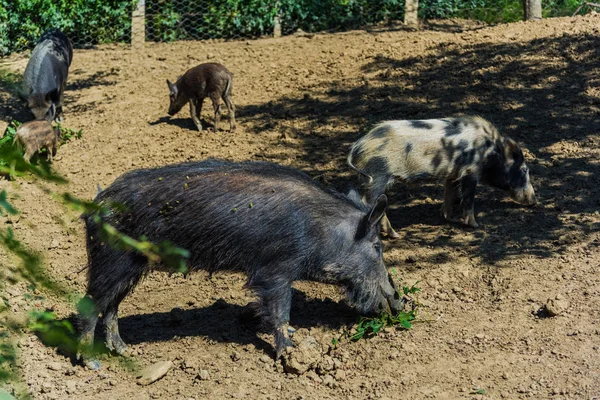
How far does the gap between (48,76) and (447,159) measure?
243 inches

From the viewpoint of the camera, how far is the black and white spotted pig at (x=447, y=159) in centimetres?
729

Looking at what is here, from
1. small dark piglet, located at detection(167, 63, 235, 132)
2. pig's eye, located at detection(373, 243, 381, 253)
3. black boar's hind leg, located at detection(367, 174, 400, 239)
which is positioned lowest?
pig's eye, located at detection(373, 243, 381, 253)

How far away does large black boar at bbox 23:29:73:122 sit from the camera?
35.2ft

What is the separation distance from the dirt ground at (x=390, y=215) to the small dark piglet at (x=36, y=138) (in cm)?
26

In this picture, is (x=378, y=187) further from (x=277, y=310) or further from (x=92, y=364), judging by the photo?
(x=92, y=364)

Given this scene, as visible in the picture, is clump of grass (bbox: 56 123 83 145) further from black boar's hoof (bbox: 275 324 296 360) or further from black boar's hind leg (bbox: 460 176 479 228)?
black boar's hoof (bbox: 275 324 296 360)

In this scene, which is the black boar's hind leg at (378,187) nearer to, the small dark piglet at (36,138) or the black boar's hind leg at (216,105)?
the black boar's hind leg at (216,105)

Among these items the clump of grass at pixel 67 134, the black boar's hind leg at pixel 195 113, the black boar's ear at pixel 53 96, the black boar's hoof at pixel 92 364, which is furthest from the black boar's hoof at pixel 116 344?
the black boar's ear at pixel 53 96

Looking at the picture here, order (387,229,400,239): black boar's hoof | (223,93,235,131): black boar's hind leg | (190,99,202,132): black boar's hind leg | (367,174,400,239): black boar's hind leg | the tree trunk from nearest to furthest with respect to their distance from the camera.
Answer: (367,174,400,239): black boar's hind leg
(387,229,400,239): black boar's hoof
(223,93,235,131): black boar's hind leg
(190,99,202,132): black boar's hind leg
the tree trunk

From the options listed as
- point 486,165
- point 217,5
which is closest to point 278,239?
point 486,165

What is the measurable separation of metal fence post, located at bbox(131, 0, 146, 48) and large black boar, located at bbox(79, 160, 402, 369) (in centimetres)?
798

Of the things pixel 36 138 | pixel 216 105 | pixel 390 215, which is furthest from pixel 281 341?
pixel 36 138

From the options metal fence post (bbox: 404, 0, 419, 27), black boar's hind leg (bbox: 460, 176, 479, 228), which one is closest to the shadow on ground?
black boar's hind leg (bbox: 460, 176, 479, 228)

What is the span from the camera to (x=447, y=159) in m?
7.46
